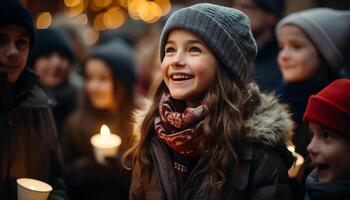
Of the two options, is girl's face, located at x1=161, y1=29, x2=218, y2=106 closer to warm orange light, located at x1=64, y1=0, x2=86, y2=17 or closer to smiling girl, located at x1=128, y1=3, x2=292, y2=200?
smiling girl, located at x1=128, y1=3, x2=292, y2=200

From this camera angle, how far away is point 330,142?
3518 millimetres

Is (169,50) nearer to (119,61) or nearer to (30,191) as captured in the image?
(30,191)

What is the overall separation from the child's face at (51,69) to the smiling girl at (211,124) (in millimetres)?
2853

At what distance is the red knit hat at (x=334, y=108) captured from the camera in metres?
3.50

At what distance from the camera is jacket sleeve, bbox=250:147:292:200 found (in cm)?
348

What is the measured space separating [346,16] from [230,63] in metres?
1.96

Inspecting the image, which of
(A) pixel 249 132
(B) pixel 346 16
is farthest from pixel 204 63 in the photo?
(B) pixel 346 16

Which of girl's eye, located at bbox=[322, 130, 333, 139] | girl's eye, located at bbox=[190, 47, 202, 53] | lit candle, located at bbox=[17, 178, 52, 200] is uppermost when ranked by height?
girl's eye, located at bbox=[190, 47, 202, 53]

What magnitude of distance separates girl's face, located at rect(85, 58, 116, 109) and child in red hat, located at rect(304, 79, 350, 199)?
3.09 meters

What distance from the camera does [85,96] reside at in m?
6.52

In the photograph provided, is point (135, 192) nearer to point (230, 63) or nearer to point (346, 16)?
point (230, 63)

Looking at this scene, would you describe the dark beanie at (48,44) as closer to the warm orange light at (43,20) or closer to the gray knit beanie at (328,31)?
the gray knit beanie at (328,31)

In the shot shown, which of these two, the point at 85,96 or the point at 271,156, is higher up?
the point at 271,156

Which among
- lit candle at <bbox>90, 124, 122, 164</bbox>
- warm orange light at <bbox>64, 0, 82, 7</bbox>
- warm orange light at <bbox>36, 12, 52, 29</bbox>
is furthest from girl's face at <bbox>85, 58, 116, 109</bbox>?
warm orange light at <bbox>64, 0, 82, 7</bbox>
